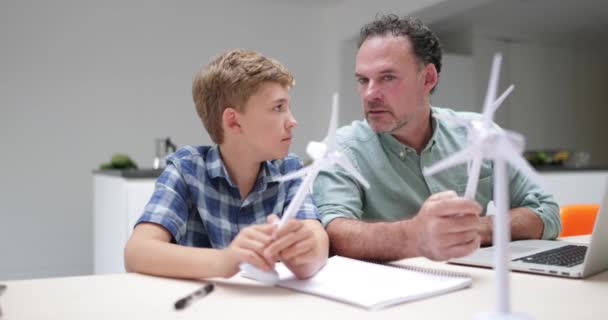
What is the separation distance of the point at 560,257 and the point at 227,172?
687 mm

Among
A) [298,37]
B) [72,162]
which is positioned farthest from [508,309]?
[298,37]

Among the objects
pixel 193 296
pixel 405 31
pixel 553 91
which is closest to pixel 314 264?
pixel 193 296

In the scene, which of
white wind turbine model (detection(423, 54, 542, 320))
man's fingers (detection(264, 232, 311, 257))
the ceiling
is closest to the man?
man's fingers (detection(264, 232, 311, 257))

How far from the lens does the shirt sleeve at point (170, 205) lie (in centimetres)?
106

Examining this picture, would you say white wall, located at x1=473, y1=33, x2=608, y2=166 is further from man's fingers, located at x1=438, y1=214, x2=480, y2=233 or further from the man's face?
man's fingers, located at x1=438, y1=214, x2=480, y2=233

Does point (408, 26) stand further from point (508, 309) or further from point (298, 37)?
point (298, 37)

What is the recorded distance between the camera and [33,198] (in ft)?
15.7

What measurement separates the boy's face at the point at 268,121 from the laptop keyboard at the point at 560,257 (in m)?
0.51

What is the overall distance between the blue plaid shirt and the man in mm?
136

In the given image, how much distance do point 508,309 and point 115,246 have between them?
8.64ft

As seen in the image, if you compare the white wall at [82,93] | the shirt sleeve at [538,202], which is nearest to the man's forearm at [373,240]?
the shirt sleeve at [538,202]

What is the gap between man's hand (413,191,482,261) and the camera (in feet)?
2.81

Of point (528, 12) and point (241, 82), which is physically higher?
point (528, 12)

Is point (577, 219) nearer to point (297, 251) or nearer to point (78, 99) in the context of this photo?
point (297, 251)
